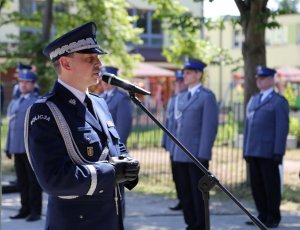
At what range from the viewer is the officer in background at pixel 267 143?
7070mm

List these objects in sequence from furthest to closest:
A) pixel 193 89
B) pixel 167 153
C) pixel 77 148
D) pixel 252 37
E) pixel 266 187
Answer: pixel 167 153 → pixel 252 37 → pixel 266 187 → pixel 193 89 → pixel 77 148

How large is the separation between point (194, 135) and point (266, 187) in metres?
1.17

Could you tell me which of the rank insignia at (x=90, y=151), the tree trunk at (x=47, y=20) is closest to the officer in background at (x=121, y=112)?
the rank insignia at (x=90, y=151)

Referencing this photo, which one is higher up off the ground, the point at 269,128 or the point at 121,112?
the point at 121,112

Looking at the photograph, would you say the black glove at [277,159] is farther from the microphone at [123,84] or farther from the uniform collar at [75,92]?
the uniform collar at [75,92]

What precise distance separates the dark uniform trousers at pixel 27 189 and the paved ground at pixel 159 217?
0.22 metres

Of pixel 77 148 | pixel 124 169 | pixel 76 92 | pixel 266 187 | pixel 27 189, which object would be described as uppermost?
pixel 76 92

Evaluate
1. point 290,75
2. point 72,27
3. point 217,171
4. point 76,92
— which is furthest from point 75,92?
point 290,75

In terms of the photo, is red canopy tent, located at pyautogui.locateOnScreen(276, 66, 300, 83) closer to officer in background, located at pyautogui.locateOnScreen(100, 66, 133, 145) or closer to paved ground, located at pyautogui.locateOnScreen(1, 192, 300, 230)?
paved ground, located at pyautogui.locateOnScreen(1, 192, 300, 230)

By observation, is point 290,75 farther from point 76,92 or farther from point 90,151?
point 90,151

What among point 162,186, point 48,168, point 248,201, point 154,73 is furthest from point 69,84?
point 154,73

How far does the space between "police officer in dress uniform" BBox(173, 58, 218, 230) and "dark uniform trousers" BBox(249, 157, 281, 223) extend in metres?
0.85

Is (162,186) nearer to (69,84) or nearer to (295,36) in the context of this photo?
(69,84)

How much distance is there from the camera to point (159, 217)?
26.5ft
